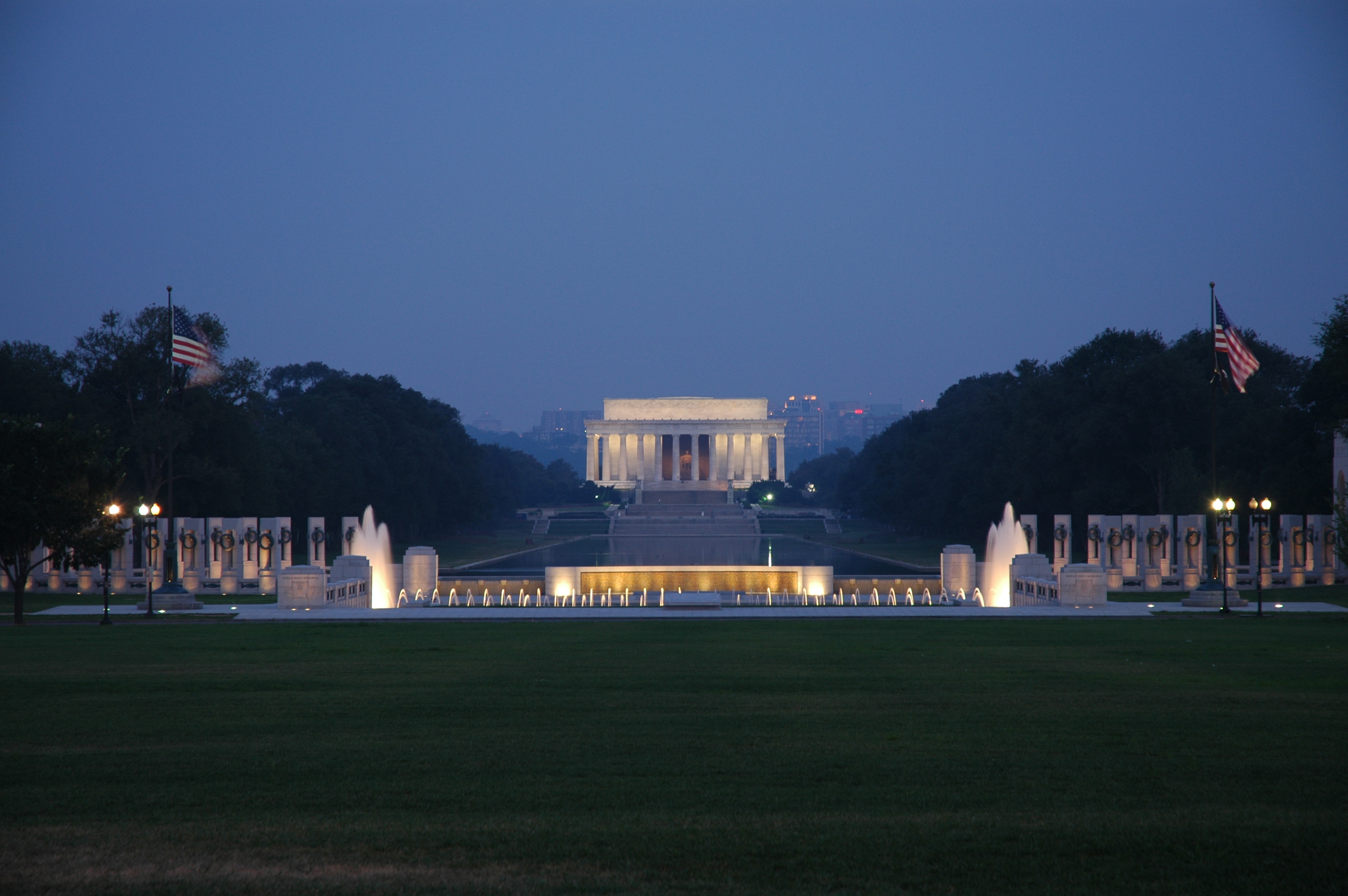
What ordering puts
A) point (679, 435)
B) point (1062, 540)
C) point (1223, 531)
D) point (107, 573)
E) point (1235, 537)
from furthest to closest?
point (679, 435) → point (1062, 540) → point (1235, 537) → point (1223, 531) → point (107, 573)

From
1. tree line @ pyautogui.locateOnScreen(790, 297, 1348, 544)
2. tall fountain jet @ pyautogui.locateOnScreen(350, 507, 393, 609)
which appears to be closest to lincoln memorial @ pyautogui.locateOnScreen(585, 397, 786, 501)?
tree line @ pyautogui.locateOnScreen(790, 297, 1348, 544)

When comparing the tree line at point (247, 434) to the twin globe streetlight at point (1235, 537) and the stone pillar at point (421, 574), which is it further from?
the twin globe streetlight at point (1235, 537)

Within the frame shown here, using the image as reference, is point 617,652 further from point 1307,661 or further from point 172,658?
point 1307,661

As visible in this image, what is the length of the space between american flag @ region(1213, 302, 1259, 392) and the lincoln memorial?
115 m

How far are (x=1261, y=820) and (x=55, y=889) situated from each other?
25.4 ft

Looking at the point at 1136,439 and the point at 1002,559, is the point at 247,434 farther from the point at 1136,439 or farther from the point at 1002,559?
the point at 1136,439

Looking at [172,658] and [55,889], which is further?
[172,658]

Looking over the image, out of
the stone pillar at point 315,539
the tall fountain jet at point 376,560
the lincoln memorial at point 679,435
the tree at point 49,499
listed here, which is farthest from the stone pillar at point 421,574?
the lincoln memorial at point 679,435

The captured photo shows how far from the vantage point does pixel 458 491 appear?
77688mm

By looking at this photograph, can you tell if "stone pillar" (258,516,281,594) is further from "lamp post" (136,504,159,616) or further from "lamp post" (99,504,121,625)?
"lamp post" (99,504,121,625)

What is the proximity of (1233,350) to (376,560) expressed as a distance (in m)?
27.8

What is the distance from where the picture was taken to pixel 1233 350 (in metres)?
30.2

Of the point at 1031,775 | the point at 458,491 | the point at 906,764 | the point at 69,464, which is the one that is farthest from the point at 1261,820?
the point at 458,491

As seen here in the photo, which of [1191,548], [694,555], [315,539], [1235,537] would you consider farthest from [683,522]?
[1235,537]
